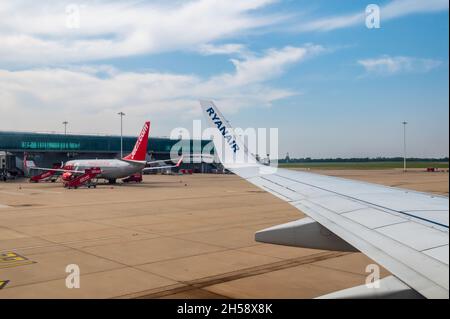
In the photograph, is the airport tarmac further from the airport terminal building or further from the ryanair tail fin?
the airport terminal building

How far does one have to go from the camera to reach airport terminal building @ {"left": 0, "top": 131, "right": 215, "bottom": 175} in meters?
69.7

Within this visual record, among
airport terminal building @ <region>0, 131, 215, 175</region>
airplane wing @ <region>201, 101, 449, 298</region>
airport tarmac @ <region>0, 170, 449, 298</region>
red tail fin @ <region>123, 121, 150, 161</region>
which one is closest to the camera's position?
airplane wing @ <region>201, 101, 449, 298</region>

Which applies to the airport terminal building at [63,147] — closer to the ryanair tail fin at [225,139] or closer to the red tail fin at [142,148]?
the red tail fin at [142,148]

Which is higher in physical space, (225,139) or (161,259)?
(225,139)

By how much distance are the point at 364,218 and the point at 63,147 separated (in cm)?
7692

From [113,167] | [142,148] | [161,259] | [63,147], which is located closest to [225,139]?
[161,259]

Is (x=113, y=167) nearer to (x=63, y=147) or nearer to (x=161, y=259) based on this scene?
(x=63, y=147)

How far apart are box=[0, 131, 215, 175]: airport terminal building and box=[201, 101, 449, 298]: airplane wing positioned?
184ft

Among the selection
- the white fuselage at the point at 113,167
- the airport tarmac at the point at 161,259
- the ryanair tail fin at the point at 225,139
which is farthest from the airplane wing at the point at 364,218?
the white fuselage at the point at 113,167

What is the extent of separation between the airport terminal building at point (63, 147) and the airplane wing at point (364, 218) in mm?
56149

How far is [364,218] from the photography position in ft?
19.5

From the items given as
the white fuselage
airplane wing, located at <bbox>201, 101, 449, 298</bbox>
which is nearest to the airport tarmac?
airplane wing, located at <bbox>201, 101, 449, 298</bbox>

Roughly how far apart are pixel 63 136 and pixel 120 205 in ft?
179

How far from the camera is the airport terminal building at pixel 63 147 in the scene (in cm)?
6969
